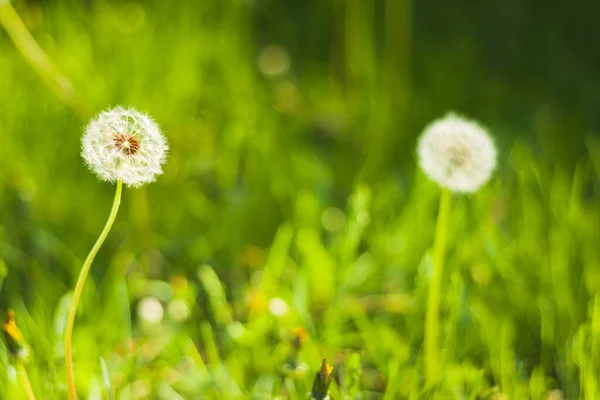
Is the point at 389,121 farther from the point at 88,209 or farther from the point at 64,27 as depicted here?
the point at 64,27

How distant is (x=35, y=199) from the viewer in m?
1.45

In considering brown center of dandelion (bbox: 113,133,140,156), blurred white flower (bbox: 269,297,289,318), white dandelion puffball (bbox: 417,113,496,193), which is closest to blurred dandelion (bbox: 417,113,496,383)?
white dandelion puffball (bbox: 417,113,496,193)

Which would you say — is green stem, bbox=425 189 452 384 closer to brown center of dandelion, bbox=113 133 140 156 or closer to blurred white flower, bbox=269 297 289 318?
blurred white flower, bbox=269 297 289 318

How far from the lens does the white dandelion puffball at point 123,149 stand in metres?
0.71

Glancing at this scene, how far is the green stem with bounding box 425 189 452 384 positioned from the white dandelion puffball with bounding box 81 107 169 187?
378mm

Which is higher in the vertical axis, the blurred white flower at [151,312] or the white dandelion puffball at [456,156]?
the white dandelion puffball at [456,156]

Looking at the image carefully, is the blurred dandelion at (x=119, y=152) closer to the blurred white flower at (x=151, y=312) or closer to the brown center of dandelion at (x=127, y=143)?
the brown center of dandelion at (x=127, y=143)

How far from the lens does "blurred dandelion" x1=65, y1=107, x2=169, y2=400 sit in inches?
28.0

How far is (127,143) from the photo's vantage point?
2.35ft

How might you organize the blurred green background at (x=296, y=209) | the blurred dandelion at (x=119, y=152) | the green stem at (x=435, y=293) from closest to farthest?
the blurred dandelion at (x=119, y=152) → the green stem at (x=435, y=293) → the blurred green background at (x=296, y=209)

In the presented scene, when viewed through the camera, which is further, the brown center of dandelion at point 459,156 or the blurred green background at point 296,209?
the blurred green background at point 296,209

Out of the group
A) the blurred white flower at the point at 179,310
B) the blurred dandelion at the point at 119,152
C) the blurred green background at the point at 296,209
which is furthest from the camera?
the blurred white flower at the point at 179,310

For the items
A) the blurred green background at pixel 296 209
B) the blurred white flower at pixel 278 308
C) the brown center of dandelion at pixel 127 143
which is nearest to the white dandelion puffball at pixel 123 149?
the brown center of dandelion at pixel 127 143

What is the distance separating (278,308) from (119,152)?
1.74 ft
